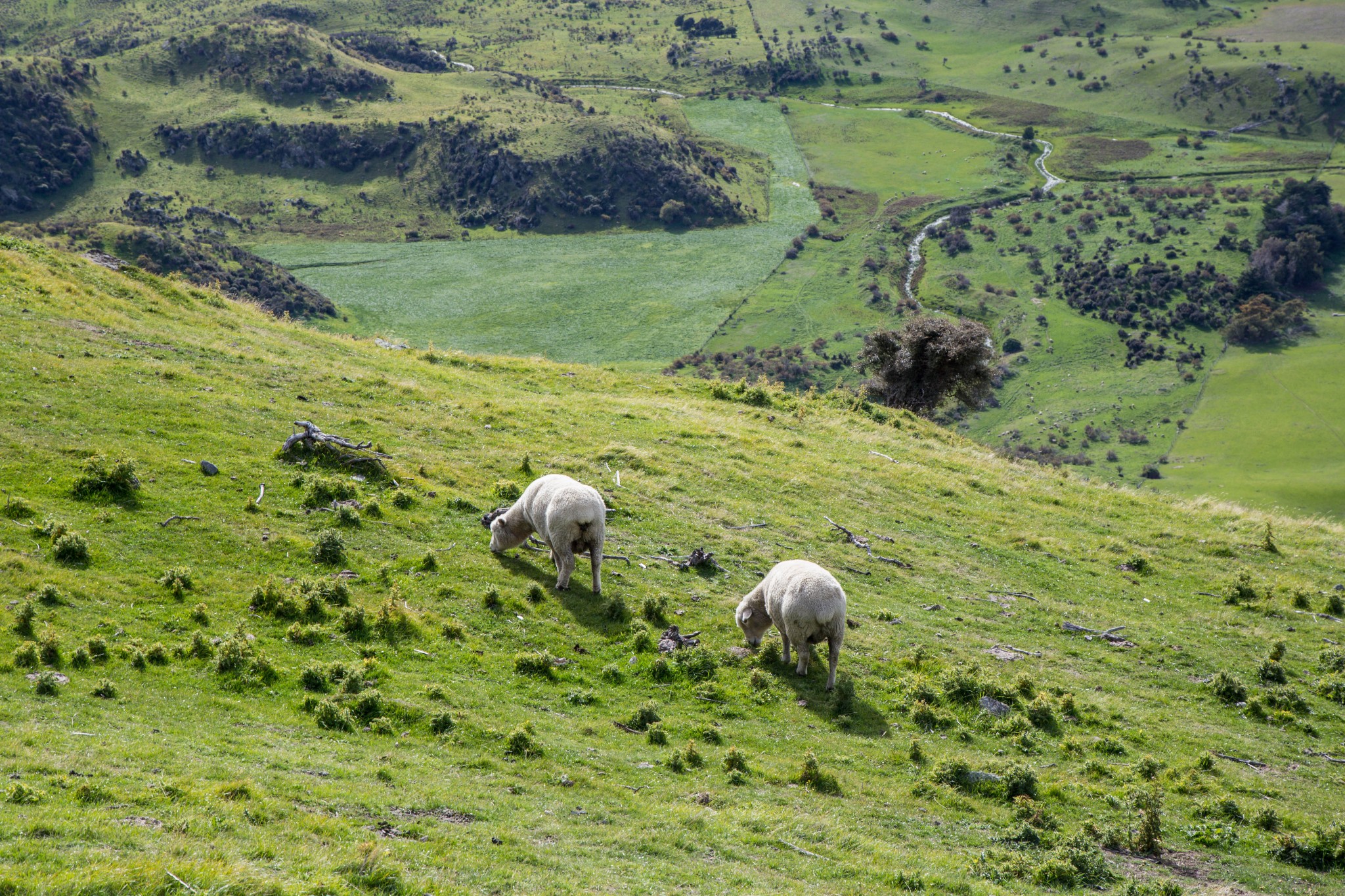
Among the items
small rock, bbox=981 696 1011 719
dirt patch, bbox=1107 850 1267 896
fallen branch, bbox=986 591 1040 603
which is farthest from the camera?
fallen branch, bbox=986 591 1040 603

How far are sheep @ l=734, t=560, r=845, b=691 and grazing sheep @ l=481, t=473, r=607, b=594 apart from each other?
4.49 meters

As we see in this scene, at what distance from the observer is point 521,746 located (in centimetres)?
1570

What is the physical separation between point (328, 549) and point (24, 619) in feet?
20.9

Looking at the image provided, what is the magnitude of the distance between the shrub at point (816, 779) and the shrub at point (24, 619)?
1470 centimetres

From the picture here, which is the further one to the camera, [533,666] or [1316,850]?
[533,666]

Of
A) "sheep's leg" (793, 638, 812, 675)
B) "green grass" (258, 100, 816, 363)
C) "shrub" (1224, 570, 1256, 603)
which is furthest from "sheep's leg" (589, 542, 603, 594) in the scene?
"green grass" (258, 100, 816, 363)

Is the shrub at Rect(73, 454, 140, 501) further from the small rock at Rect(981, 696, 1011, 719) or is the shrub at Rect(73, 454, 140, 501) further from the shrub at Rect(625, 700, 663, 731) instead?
the small rock at Rect(981, 696, 1011, 719)

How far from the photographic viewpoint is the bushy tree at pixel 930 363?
54562mm

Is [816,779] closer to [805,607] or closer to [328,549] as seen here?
[805,607]

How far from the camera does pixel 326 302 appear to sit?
144000 millimetres

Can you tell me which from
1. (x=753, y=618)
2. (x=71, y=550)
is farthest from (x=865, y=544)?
(x=71, y=550)

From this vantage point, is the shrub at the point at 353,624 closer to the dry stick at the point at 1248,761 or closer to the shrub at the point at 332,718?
the shrub at the point at 332,718

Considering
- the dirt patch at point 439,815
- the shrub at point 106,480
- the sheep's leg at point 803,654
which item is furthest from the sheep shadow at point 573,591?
the shrub at point 106,480

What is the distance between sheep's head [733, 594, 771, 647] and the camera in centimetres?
2125
